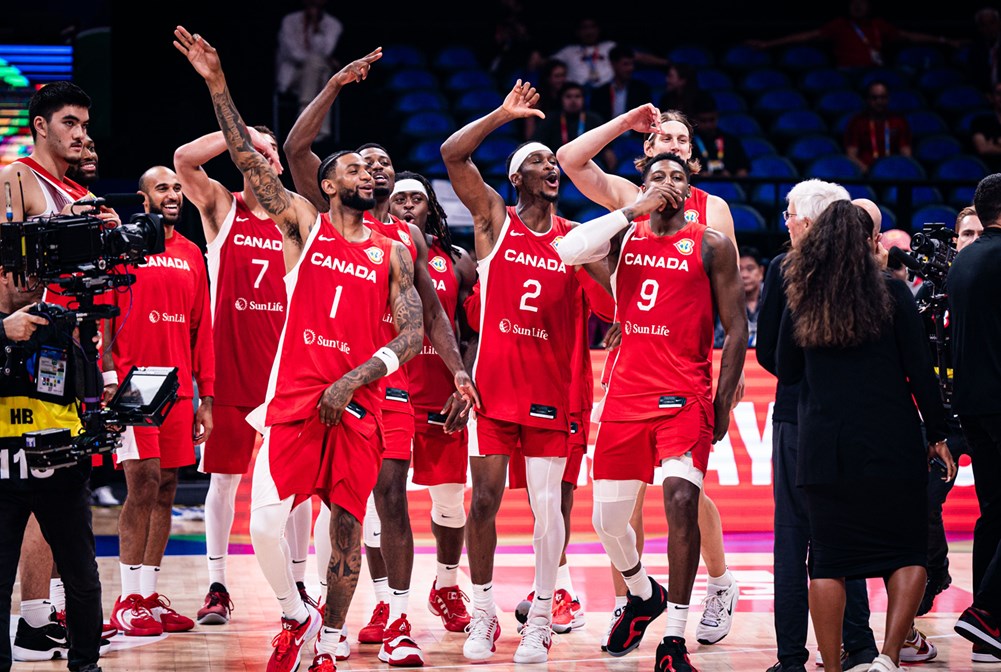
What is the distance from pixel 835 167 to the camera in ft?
43.9

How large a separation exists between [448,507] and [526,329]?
42.9 inches

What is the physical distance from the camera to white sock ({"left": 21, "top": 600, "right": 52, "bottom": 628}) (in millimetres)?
6074

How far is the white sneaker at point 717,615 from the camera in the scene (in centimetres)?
652

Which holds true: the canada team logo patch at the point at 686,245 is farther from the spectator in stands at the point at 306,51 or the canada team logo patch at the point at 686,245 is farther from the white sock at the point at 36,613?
the spectator in stands at the point at 306,51

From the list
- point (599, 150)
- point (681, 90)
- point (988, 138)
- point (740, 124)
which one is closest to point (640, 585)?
point (599, 150)

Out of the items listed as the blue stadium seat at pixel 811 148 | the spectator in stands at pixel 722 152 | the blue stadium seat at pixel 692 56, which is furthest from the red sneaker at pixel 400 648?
the blue stadium seat at pixel 692 56

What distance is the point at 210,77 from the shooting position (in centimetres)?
558

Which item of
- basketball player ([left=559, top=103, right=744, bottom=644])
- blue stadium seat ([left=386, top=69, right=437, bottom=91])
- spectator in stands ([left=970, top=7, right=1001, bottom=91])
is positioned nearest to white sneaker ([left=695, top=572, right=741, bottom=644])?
basketball player ([left=559, top=103, right=744, bottom=644])

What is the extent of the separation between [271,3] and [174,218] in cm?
449

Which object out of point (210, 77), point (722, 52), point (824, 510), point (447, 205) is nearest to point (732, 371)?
point (824, 510)

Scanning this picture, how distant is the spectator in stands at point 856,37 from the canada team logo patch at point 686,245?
1018cm

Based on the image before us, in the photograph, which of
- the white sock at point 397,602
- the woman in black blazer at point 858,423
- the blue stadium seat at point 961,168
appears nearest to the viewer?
the woman in black blazer at point 858,423

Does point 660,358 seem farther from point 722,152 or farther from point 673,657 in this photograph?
point 722,152

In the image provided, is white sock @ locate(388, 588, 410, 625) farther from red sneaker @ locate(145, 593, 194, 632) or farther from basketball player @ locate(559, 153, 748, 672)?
red sneaker @ locate(145, 593, 194, 632)
